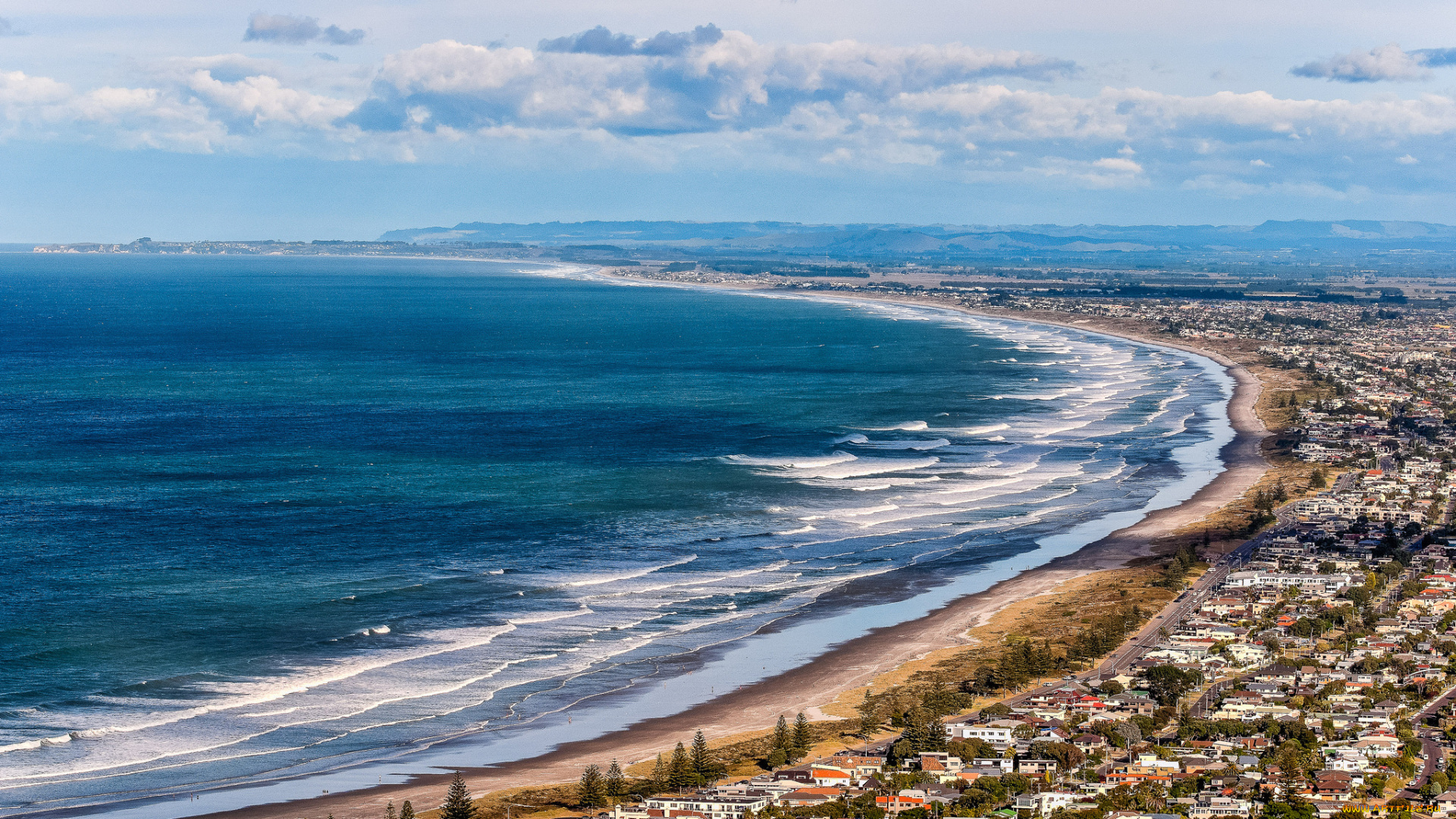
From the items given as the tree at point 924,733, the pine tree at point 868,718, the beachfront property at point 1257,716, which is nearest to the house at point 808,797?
the beachfront property at point 1257,716

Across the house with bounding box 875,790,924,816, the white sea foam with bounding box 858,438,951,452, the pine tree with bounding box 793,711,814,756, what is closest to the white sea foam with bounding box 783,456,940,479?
the white sea foam with bounding box 858,438,951,452

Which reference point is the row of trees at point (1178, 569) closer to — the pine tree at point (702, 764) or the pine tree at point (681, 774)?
the pine tree at point (702, 764)

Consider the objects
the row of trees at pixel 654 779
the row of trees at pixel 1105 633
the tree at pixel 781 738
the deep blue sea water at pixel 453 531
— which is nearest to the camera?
the row of trees at pixel 654 779

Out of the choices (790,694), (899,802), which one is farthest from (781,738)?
(790,694)

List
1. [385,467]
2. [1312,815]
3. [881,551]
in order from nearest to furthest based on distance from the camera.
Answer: [1312,815] → [881,551] → [385,467]

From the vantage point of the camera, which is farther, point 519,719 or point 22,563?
point 22,563

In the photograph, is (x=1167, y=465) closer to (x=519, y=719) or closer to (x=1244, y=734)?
(x=1244, y=734)

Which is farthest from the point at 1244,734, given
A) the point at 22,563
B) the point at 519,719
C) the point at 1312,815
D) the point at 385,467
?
the point at 385,467
